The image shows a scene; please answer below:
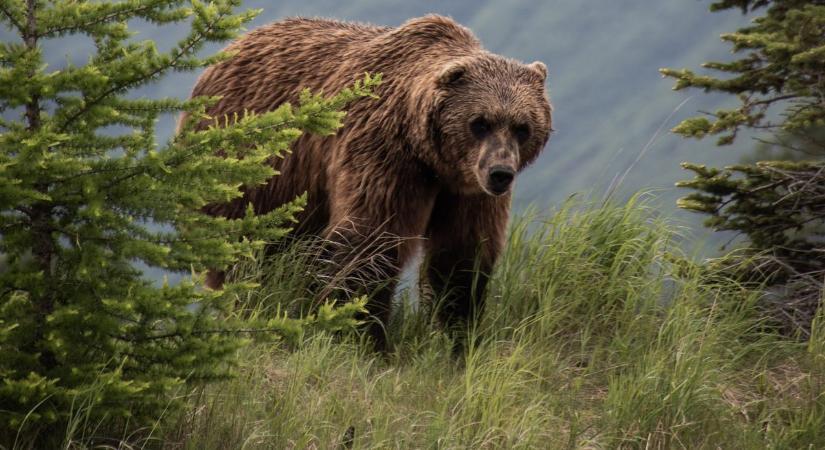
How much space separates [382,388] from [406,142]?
72.7 inches

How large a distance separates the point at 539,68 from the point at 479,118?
67 cm

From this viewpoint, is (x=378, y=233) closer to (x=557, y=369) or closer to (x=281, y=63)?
(x=557, y=369)

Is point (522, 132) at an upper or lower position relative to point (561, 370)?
upper

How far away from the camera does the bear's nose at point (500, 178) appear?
241 inches

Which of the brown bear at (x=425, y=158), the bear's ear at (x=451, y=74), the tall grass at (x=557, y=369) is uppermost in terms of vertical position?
the bear's ear at (x=451, y=74)

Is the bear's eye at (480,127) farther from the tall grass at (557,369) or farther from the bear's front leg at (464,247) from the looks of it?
the tall grass at (557,369)

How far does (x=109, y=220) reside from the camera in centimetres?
404

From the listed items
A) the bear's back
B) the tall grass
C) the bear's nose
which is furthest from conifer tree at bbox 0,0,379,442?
the bear's back

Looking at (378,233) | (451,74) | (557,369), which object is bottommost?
(557,369)

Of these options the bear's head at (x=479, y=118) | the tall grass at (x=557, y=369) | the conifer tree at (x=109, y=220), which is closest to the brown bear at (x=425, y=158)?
the bear's head at (x=479, y=118)

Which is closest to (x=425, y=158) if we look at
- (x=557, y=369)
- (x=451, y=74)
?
(x=451, y=74)

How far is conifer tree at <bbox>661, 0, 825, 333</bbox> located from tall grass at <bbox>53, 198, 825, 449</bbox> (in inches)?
13.5

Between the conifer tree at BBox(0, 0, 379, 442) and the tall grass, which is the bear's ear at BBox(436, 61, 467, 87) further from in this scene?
the conifer tree at BBox(0, 0, 379, 442)

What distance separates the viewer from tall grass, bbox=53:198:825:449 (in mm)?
4777
